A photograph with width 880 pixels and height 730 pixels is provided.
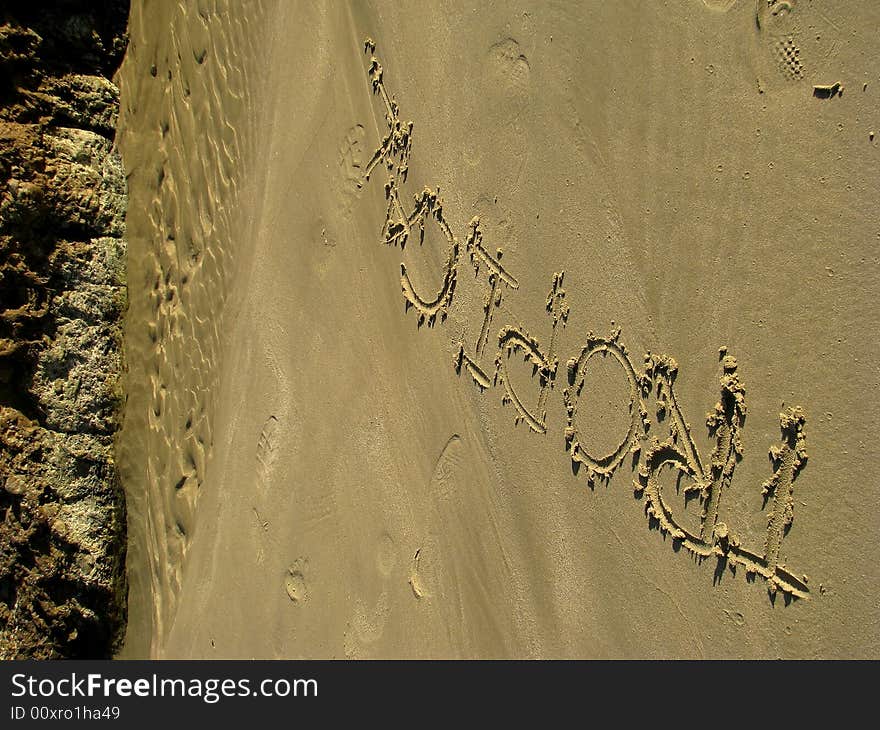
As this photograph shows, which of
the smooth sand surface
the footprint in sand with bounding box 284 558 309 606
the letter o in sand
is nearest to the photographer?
the smooth sand surface

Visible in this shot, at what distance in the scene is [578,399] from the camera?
3.44 m

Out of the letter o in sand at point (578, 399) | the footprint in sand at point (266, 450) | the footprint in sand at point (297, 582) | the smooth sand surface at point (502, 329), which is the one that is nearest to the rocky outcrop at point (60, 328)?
the smooth sand surface at point (502, 329)

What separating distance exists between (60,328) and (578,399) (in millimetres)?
3034

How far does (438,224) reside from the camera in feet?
12.0

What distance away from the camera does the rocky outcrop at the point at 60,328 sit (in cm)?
397

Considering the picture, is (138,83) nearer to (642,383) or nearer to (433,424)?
(433,424)

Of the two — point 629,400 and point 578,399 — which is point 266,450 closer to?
point 578,399

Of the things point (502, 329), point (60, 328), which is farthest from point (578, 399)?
point (60, 328)

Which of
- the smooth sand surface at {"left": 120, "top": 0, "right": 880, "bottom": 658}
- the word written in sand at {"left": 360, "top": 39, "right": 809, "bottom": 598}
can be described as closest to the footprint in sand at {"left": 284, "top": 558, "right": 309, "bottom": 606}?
the smooth sand surface at {"left": 120, "top": 0, "right": 880, "bottom": 658}

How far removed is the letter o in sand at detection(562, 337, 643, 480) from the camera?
3.35 metres

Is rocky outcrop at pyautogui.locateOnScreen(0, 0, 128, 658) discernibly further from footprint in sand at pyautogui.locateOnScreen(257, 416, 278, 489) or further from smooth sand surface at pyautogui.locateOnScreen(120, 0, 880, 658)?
footprint in sand at pyautogui.locateOnScreen(257, 416, 278, 489)

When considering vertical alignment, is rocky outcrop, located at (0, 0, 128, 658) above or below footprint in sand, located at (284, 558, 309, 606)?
above

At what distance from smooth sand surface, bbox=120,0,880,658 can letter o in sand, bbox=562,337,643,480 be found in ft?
0.05

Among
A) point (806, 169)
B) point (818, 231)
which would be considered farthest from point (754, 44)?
point (818, 231)
